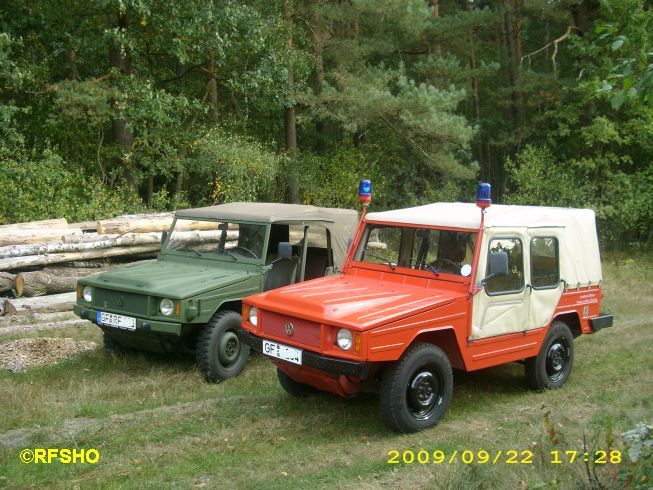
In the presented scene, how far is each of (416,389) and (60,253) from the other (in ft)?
27.8

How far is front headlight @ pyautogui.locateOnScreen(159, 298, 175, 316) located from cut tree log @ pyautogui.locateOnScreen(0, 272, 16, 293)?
17.7 feet

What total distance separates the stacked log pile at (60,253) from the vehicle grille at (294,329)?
6.04 m

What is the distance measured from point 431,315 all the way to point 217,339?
2.60m

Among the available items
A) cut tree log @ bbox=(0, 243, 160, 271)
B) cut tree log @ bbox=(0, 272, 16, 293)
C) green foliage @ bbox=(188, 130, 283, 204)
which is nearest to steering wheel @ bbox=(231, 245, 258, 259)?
cut tree log @ bbox=(0, 272, 16, 293)

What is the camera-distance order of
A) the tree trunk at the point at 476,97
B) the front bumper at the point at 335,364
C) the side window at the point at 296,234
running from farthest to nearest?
the tree trunk at the point at 476,97, the side window at the point at 296,234, the front bumper at the point at 335,364

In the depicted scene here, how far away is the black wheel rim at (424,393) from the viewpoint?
6109 millimetres

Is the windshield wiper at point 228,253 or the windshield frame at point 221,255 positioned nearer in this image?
the windshield frame at point 221,255

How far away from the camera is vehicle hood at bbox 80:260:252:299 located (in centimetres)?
742

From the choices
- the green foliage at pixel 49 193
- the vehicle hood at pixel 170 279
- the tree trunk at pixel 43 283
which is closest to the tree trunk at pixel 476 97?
the green foliage at pixel 49 193

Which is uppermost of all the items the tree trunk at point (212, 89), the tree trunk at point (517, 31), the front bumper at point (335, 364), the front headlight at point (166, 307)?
the tree trunk at point (517, 31)

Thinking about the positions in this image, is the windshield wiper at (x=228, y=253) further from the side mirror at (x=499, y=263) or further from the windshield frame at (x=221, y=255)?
the side mirror at (x=499, y=263)

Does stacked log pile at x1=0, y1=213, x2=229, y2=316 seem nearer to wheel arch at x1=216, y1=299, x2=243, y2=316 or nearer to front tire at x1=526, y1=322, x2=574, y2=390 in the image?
wheel arch at x1=216, y1=299, x2=243, y2=316

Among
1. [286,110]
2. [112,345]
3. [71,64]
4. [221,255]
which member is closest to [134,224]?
[112,345]

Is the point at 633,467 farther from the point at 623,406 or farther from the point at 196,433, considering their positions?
the point at 196,433
